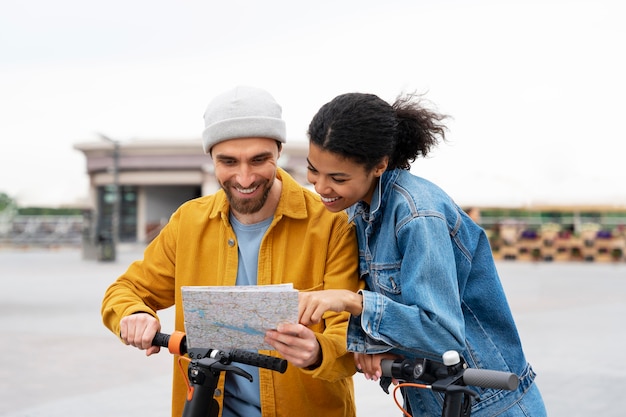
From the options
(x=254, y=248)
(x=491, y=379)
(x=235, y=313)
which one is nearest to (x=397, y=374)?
(x=491, y=379)

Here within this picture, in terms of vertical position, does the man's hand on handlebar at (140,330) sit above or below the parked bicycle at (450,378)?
below

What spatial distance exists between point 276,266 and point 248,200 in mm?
229

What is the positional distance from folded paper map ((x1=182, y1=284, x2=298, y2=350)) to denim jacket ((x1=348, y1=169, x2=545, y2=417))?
0.23 m

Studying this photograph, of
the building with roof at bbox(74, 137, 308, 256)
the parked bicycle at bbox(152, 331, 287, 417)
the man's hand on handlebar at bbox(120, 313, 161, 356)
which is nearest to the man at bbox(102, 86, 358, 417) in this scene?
the man's hand on handlebar at bbox(120, 313, 161, 356)

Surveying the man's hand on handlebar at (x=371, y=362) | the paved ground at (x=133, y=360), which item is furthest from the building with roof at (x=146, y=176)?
the man's hand on handlebar at (x=371, y=362)

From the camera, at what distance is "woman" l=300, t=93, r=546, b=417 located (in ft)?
6.39

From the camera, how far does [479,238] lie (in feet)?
7.10

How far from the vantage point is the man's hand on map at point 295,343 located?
1.96m

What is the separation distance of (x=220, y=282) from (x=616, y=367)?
6036mm

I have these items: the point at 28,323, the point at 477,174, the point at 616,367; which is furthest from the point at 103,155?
the point at 616,367

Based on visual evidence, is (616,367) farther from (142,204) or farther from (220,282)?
(142,204)

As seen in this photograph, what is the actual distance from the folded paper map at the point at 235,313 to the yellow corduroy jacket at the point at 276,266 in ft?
1.08

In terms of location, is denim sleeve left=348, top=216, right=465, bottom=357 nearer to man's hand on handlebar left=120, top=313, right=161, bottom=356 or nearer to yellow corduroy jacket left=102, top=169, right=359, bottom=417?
yellow corduroy jacket left=102, top=169, right=359, bottom=417

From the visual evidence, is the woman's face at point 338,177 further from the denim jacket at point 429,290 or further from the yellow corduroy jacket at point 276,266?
the yellow corduroy jacket at point 276,266
